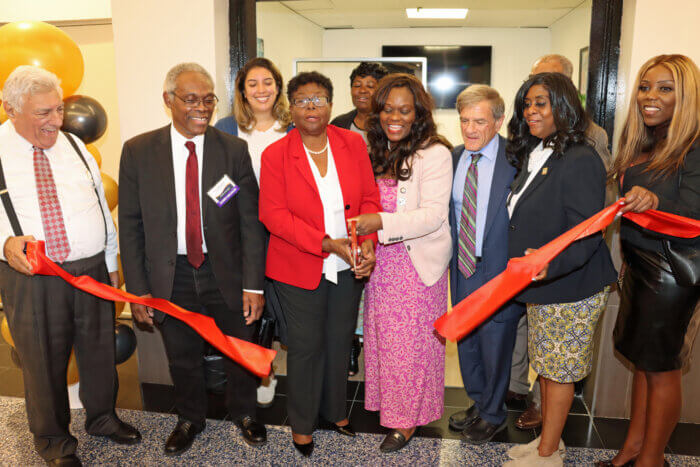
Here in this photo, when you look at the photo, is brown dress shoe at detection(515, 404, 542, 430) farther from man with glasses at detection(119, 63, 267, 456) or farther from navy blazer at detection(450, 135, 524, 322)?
man with glasses at detection(119, 63, 267, 456)

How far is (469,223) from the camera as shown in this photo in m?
2.61

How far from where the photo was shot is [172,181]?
7.97 feet

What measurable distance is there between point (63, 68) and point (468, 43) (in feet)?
26.0

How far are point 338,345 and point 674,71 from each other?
1.97m

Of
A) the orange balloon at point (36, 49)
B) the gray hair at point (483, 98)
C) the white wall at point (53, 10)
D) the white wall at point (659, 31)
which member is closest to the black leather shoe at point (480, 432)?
the gray hair at point (483, 98)

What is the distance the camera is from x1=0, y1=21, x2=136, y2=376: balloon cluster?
9.70ft

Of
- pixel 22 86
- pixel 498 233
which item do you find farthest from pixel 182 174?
pixel 498 233

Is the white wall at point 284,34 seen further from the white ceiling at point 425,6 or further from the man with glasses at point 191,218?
the man with glasses at point 191,218

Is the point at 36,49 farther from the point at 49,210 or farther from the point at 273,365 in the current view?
the point at 273,365

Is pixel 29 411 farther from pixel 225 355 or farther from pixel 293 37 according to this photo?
pixel 293 37

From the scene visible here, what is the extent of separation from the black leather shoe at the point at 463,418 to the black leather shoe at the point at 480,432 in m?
0.08

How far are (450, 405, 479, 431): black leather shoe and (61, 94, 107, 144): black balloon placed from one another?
2813 millimetres

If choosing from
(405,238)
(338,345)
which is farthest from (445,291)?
(338,345)

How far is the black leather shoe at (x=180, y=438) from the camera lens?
2701 mm
